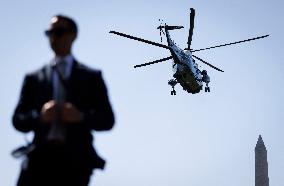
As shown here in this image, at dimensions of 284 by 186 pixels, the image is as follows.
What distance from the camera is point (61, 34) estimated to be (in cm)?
290

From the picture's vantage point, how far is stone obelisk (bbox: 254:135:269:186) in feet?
327

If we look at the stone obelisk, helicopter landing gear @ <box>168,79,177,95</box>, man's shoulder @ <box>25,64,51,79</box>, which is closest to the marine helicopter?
helicopter landing gear @ <box>168,79,177,95</box>

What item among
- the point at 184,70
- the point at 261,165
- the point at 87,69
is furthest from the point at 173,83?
the point at 261,165

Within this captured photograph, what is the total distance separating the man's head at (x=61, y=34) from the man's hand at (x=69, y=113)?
1.38ft

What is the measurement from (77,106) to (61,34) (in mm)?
431

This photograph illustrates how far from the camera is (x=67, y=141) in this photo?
2766mm

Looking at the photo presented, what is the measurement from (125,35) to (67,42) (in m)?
26.5

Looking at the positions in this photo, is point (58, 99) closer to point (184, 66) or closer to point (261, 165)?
point (184, 66)

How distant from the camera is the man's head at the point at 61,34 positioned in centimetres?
289

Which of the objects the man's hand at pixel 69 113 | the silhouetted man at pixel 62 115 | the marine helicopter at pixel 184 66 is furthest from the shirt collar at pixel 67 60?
the marine helicopter at pixel 184 66

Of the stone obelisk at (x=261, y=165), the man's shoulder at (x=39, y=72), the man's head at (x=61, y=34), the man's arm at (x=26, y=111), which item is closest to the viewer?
the man's arm at (x=26, y=111)

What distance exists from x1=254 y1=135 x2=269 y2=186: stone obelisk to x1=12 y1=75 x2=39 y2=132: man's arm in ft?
328

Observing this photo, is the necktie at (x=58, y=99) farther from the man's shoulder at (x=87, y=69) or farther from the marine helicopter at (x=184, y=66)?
the marine helicopter at (x=184, y=66)

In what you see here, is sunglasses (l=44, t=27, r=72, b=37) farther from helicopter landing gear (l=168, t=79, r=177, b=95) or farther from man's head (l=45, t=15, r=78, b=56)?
helicopter landing gear (l=168, t=79, r=177, b=95)
